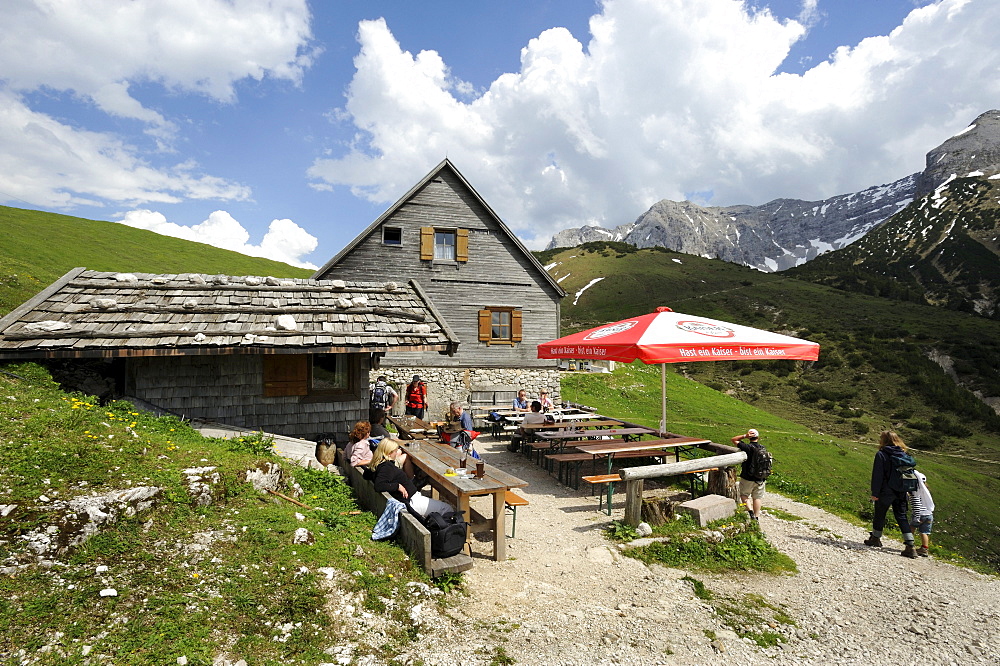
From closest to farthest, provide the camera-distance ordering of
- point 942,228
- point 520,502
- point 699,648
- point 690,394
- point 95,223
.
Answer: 1. point 699,648
2. point 520,502
3. point 690,394
4. point 95,223
5. point 942,228

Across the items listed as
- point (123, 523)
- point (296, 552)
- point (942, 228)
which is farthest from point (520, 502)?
point (942, 228)

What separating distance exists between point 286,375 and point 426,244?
12484 mm

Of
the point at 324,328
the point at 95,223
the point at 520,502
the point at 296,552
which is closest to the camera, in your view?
the point at 296,552

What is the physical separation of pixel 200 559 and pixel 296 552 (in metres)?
0.91

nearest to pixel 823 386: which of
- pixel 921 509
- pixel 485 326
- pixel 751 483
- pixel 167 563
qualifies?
pixel 485 326

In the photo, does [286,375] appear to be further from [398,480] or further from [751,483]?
[751,483]

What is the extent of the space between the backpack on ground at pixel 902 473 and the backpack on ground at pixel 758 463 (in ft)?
5.33

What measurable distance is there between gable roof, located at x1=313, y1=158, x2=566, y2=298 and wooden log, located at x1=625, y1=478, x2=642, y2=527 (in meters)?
12.8

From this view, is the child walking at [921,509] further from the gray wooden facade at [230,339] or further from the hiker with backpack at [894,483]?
the gray wooden facade at [230,339]

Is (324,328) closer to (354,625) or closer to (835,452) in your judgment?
(354,625)

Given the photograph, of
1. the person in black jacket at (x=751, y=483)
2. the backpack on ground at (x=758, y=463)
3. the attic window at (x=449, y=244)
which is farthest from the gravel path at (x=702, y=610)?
the attic window at (x=449, y=244)

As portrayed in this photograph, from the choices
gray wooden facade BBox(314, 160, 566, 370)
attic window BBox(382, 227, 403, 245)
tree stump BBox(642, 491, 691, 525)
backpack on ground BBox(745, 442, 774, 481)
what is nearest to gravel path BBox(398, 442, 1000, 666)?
tree stump BBox(642, 491, 691, 525)

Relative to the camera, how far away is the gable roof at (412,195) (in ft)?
64.8

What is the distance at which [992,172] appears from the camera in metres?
136
